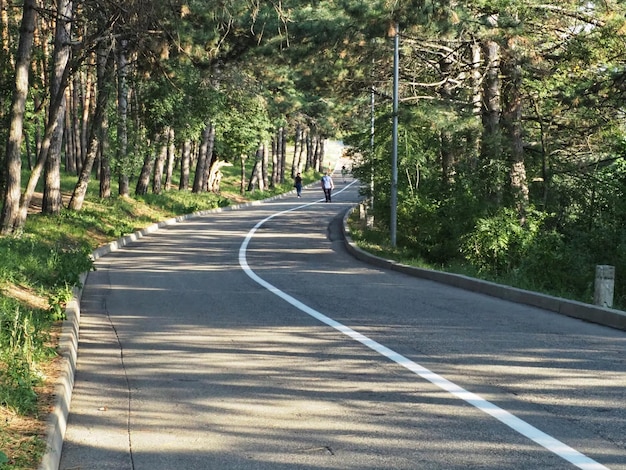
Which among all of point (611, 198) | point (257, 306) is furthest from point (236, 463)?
point (611, 198)

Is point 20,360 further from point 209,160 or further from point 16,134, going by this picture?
point 209,160

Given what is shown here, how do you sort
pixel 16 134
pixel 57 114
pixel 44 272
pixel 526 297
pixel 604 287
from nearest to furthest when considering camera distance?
pixel 604 287, pixel 526 297, pixel 44 272, pixel 16 134, pixel 57 114

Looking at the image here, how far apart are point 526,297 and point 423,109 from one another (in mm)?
12077

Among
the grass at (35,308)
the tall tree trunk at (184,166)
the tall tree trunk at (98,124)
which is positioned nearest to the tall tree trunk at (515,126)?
the grass at (35,308)

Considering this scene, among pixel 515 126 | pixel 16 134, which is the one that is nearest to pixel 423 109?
pixel 515 126

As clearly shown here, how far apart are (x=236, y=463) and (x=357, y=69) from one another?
28.7 metres

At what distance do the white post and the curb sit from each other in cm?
50

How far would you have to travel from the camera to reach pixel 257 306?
1389cm

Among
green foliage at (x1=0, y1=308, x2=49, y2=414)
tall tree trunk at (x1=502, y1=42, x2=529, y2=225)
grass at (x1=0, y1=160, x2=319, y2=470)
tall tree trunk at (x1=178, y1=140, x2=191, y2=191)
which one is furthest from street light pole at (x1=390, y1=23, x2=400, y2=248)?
tall tree trunk at (x1=178, y1=140, x2=191, y2=191)

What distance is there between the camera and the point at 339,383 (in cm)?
818

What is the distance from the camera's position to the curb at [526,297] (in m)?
12.3

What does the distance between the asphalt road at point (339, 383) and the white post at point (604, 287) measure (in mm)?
1081

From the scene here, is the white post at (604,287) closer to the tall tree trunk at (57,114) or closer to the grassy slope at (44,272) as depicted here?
the grassy slope at (44,272)

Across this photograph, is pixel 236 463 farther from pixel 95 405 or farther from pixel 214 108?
pixel 214 108
